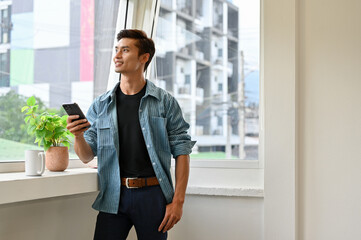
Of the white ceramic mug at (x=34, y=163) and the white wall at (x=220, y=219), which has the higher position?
the white ceramic mug at (x=34, y=163)

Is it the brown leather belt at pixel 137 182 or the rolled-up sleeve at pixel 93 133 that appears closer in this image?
the brown leather belt at pixel 137 182

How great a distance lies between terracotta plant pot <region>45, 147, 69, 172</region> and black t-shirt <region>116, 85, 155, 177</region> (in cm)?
33

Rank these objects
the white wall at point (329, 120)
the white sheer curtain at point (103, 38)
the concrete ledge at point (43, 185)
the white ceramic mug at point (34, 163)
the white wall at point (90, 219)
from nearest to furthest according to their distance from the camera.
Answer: the concrete ledge at point (43, 185), the white ceramic mug at point (34, 163), the white wall at point (90, 219), the white wall at point (329, 120), the white sheer curtain at point (103, 38)

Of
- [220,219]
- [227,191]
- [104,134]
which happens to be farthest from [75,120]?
[220,219]

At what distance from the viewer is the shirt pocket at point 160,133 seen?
2605mm

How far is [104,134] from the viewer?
2.61 meters

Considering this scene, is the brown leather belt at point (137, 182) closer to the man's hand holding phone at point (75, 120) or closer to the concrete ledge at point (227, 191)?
the man's hand holding phone at point (75, 120)

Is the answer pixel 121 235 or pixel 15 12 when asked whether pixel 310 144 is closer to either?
pixel 121 235

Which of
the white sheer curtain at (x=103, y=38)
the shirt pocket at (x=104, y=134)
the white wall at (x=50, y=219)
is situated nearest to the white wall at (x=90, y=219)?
the white wall at (x=50, y=219)

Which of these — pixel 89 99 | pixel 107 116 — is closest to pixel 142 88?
pixel 107 116

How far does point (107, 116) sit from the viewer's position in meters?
2.61

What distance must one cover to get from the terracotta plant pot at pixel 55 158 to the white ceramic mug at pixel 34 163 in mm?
239

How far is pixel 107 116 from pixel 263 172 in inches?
52.5

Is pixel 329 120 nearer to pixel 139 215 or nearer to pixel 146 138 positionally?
pixel 146 138
